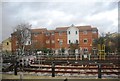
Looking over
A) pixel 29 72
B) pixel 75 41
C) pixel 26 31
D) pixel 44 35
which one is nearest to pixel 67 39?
pixel 75 41

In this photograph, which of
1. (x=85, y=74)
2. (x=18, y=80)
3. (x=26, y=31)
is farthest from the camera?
(x=26, y=31)

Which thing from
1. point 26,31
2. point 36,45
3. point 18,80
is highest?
point 26,31

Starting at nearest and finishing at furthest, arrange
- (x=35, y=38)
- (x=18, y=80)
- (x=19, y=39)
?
(x=18, y=80), (x=19, y=39), (x=35, y=38)

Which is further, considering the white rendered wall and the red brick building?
the white rendered wall

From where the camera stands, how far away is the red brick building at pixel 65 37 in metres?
11.7

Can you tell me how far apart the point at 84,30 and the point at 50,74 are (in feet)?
29.4

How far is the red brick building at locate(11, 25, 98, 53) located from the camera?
11666 mm

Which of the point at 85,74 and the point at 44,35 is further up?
the point at 44,35

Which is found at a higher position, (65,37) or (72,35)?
(72,35)

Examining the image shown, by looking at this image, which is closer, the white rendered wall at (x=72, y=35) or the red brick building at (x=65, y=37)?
the red brick building at (x=65, y=37)

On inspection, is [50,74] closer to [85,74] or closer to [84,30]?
[85,74]

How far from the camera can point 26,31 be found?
10391 millimetres

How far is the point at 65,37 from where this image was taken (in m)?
12.3

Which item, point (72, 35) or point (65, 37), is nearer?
point (65, 37)
